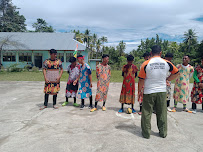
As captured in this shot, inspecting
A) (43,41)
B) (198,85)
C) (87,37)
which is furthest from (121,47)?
(198,85)

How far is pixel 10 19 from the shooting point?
1511 inches

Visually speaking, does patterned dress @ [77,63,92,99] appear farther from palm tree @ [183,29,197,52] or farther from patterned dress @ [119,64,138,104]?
palm tree @ [183,29,197,52]

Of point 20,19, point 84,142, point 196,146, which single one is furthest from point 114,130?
point 20,19

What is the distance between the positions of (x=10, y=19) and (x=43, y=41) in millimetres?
20886

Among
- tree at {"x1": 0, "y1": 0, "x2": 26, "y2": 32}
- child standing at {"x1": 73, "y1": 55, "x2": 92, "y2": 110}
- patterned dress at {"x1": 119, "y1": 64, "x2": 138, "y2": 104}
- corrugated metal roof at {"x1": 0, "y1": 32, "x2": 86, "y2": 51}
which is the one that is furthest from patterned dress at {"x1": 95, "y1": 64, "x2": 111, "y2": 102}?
tree at {"x1": 0, "y1": 0, "x2": 26, "y2": 32}

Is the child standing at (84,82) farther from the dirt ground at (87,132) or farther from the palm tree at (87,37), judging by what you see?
the palm tree at (87,37)

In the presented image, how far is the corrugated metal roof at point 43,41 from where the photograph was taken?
878 inches

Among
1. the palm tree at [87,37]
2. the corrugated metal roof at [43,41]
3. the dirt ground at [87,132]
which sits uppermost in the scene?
the palm tree at [87,37]

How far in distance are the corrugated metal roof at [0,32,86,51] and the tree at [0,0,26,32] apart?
12486mm

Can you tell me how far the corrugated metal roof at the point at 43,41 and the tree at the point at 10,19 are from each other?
12486 millimetres

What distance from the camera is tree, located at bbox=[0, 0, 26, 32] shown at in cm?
3616

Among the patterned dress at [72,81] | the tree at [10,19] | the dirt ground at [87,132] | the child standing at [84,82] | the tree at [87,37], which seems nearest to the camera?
the dirt ground at [87,132]

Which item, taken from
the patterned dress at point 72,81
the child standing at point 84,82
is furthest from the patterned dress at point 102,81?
the patterned dress at point 72,81

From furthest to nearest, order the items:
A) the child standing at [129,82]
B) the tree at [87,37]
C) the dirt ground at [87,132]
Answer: the tree at [87,37] → the child standing at [129,82] → the dirt ground at [87,132]
